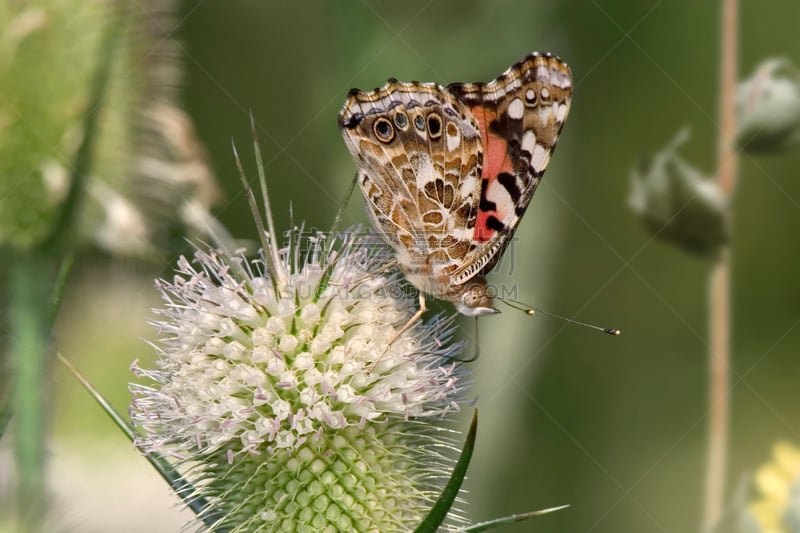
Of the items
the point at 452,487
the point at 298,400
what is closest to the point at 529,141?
the point at 298,400

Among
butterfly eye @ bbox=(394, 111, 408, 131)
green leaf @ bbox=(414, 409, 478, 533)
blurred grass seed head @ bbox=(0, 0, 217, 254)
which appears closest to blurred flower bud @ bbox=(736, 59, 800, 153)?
butterfly eye @ bbox=(394, 111, 408, 131)

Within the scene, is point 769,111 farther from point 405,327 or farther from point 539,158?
point 405,327

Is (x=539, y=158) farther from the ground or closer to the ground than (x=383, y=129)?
closer to the ground

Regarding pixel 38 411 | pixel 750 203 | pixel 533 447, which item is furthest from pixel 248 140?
pixel 38 411

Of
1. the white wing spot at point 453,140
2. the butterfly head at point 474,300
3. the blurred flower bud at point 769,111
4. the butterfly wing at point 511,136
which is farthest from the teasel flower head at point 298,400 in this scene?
the blurred flower bud at point 769,111

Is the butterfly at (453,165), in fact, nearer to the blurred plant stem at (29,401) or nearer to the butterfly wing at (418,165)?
the butterfly wing at (418,165)

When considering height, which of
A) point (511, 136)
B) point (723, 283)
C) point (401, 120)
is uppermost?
point (401, 120)

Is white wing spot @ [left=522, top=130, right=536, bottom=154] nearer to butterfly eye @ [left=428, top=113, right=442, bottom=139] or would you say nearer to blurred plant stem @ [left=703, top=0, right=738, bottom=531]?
butterfly eye @ [left=428, top=113, right=442, bottom=139]
